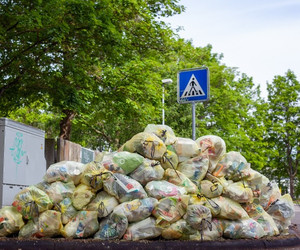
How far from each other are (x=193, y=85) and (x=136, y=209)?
353 centimetres

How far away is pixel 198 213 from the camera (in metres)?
5.19

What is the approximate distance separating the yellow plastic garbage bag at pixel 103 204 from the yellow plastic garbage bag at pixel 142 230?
1.00ft

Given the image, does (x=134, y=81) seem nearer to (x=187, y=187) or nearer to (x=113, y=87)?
(x=113, y=87)

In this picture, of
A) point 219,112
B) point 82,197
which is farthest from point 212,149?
point 219,112

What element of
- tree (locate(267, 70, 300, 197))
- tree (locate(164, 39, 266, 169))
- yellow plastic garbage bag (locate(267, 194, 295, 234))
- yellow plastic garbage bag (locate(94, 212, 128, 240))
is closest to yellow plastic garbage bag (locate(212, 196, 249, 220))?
yellow plastic garbage bag (locate(267, 194, 295, 234))

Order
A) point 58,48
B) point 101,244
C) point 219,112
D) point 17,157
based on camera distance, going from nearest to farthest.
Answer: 1. point 101,244
2. point 17,157
3. point 58,48
4. point 219,112

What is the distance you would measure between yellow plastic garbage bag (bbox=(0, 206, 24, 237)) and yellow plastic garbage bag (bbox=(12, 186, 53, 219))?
88 mm

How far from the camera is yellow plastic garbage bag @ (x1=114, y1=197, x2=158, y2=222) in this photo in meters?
5.18

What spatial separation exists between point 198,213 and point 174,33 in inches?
540

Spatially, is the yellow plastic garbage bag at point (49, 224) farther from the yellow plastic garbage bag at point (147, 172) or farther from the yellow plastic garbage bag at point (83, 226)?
the yellow plastic garbage bag at point (147, 172)

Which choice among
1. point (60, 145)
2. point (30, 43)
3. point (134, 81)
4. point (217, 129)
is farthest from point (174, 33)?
point (217, 129)

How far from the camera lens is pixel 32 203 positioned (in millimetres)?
5211

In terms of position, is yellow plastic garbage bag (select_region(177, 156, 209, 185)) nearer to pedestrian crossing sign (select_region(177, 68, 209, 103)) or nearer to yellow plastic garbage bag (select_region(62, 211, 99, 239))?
yellow plastic garbage bag (select_region(62, 211, 99, 239))

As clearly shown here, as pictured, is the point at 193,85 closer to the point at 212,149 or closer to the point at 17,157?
the point at 212,149
